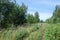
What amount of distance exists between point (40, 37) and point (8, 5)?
13640 millimetres

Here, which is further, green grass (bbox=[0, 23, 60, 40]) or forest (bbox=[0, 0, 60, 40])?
forest (bbox=[0, 0, 60, 40])

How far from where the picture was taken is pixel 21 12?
4234 centimetres

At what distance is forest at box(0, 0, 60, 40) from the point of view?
9.59 meters

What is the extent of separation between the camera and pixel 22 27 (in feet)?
64.7

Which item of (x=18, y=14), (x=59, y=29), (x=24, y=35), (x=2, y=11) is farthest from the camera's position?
(x=18, y=14)

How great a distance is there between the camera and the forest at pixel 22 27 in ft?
31.4

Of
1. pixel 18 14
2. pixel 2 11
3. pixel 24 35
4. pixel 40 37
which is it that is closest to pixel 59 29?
pixel 40 37

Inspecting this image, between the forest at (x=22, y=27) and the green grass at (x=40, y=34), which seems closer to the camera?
the green grass at (x=40, y=34)

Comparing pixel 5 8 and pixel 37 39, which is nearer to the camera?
pixel 37 39

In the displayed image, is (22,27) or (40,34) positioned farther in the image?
(22,27)

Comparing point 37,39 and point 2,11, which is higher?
point 2,11

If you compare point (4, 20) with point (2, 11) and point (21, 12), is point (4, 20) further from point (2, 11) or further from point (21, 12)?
point (21, 12)

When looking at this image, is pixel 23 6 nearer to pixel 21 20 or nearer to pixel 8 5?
pixel 21 20

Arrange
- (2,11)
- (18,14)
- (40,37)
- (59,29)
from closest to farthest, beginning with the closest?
(59,29), (40,37), (2,11), (18,14)
